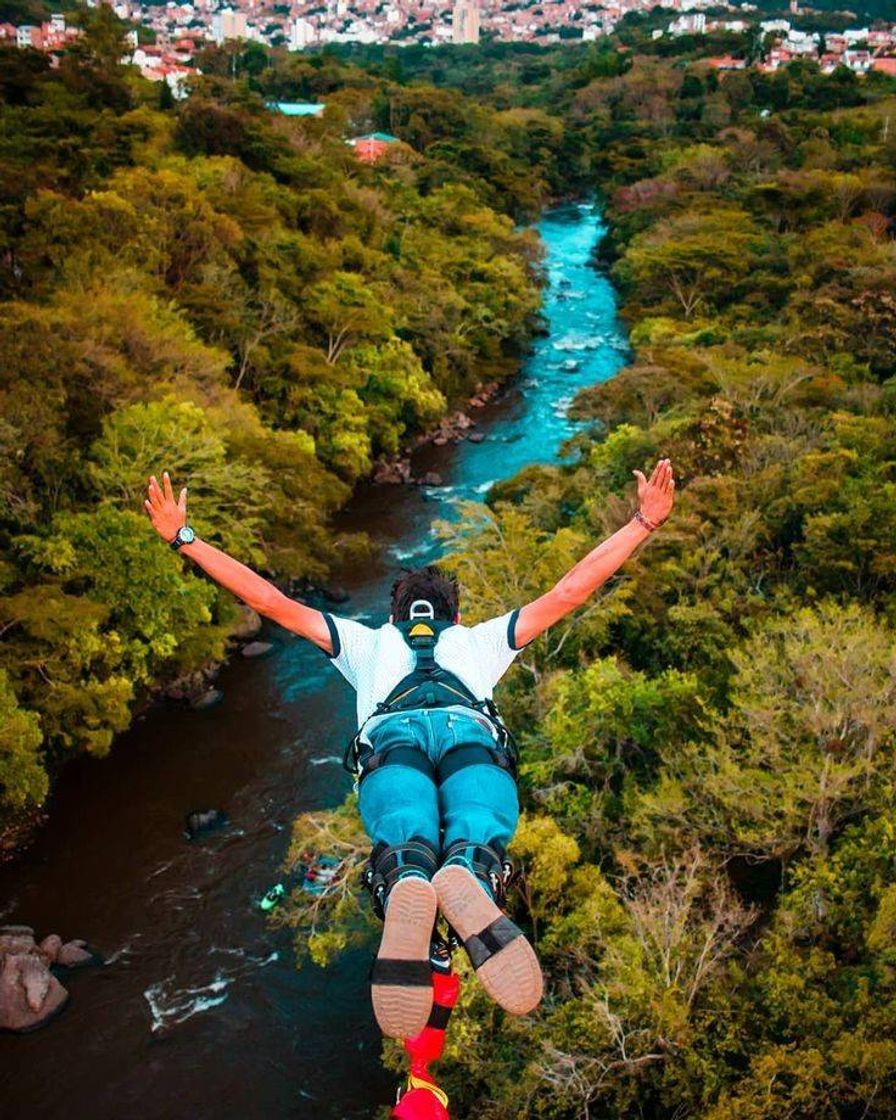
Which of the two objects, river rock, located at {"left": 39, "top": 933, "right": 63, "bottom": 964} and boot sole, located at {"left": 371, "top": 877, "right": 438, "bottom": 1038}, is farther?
river rock, located at {"left": 39, "top": 933, "right": 63, "bottom": 964}

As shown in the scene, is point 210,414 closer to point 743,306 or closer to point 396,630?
point 396,630

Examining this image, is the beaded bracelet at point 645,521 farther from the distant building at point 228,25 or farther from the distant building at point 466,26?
the distant building at point 228,25

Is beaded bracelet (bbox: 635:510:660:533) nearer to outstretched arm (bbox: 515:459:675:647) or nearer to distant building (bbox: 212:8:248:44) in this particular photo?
outstretched arm (bbox: 515:459:675:647)

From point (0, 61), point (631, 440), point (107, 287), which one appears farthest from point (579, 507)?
point (0, 61)

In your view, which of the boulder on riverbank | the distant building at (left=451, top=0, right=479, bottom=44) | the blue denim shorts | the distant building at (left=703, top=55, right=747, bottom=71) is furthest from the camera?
the distant building at (left=451, top=0, right=479, bottom=44)

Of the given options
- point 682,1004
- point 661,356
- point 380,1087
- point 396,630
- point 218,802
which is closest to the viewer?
point 396,630

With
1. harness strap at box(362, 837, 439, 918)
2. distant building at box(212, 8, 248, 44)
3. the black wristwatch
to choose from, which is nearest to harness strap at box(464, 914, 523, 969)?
harness strap at box(362, 837, 439, 918)
